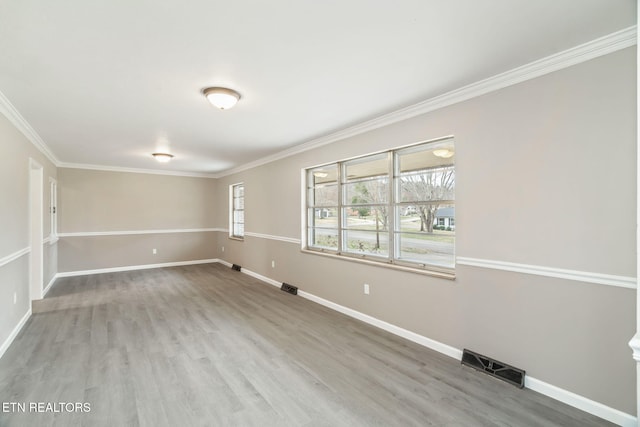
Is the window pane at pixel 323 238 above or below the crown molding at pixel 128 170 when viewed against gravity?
below

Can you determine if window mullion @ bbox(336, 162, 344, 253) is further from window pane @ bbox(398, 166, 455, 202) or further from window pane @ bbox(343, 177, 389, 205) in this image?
window pane @ bbox(398, 166, 455, 202)

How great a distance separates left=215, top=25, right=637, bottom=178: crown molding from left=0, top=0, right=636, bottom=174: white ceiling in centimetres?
7

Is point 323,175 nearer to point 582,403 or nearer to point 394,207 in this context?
A: point 394,207

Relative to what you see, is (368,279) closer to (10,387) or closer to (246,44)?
(246,44)

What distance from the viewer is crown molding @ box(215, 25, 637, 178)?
6.44 ft

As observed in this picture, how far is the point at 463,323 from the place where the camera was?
9.15ft

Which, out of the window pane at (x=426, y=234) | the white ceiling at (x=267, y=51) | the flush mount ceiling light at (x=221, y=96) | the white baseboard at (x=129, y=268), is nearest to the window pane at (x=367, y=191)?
the window pane at (x=426, y=234)

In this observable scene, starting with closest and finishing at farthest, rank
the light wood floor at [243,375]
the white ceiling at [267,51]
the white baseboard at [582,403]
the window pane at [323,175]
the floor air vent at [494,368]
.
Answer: the white ceiling at [267,51]
the white baseboard at [582,403]
the light wood floor at [243,375]
the floor air vent at [494,368]
the window pane at [323,175]

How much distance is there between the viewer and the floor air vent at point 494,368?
2396 mm

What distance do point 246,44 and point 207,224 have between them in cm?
707

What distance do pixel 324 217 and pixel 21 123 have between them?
3942 mm

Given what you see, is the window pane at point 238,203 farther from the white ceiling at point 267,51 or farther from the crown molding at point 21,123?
the white ceiling at point 267,51

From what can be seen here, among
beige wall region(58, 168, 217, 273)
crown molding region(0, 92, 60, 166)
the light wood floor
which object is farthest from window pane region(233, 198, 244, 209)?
crown molding region(0, 92, 60, 166)

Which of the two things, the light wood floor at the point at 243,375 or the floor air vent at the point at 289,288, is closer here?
the light wood floor at the point at 243,375
